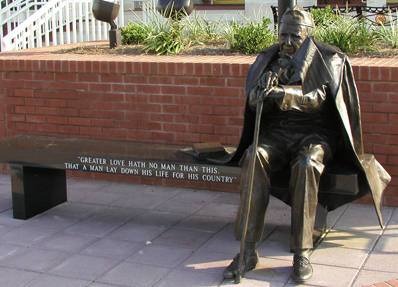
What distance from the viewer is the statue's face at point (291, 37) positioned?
413 cm

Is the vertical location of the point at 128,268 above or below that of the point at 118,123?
below

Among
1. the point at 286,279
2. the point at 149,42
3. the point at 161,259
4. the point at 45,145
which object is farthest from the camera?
the point at 149,42

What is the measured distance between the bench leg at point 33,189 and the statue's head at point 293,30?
98.6 inches

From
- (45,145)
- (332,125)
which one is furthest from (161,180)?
(332,125)

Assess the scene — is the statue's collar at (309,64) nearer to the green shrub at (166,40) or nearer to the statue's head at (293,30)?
the statue's head at (293,30)

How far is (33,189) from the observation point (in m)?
5.23

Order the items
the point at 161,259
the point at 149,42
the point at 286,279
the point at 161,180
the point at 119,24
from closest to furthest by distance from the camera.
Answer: the point at 286,279, the point at 161,259, the point at 161,180, the point at 149,42, the point at 119,24

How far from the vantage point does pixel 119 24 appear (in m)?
10.7

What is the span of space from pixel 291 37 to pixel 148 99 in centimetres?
222

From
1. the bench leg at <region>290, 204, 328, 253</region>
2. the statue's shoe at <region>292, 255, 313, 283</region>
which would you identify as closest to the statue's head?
the bench leg at <region>290, 204, 328, 253</region>

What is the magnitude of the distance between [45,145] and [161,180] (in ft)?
4.62

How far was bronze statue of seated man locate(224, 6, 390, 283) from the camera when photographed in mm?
3852

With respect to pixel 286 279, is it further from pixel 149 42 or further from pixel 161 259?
pixel 149 42

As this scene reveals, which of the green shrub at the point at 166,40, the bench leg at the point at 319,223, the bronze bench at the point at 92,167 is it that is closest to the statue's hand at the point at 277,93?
the bronze bench at the point at 92,167
